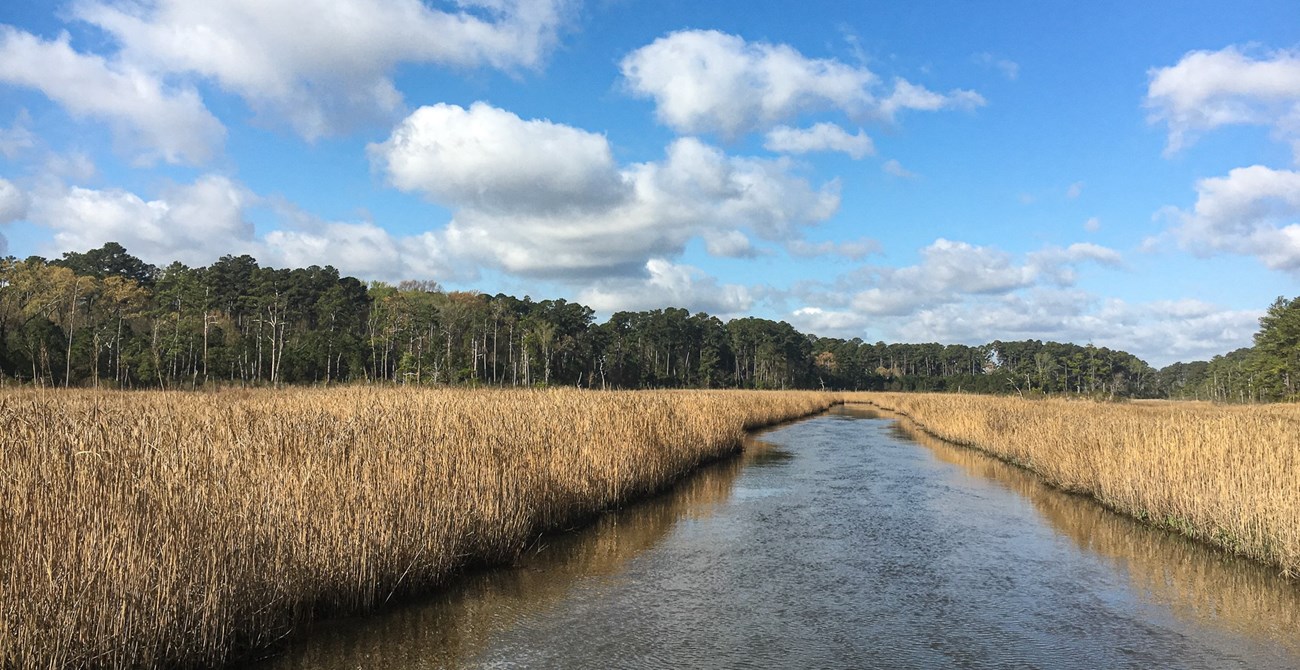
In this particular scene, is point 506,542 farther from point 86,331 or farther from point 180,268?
point 180,268

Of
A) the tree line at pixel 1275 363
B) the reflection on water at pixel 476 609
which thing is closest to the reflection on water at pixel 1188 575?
the reflection on water at pixel 476 609

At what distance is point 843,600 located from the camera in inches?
276

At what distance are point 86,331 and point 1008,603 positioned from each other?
168 feet

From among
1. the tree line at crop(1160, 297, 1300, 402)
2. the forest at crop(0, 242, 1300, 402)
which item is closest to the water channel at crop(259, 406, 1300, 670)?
the forest at crop(0, 242, 1300, 402)

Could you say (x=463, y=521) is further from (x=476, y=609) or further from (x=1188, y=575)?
(x=1188, y=575)

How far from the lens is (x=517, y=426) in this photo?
1107cm

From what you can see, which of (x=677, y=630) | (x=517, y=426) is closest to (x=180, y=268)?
(x=517, y=426)

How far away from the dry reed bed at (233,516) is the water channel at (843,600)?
445mm

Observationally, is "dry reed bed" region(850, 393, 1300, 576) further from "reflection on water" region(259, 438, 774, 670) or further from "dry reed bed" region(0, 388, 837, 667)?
"dry reed bed" region(0, 388, 837, 667)

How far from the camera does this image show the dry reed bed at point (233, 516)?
160 inches

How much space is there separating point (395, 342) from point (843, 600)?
6330 cm

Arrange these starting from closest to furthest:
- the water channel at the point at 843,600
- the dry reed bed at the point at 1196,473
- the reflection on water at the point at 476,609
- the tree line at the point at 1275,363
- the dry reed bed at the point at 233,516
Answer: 1. the dry reed bed at the point at 233,516
2. the reflection on water at the point at 476,609
3. the water channel at the point at 843,600
4. the dry reed bed at the point at 1196,473
5. the tree line at the point at 1275,363

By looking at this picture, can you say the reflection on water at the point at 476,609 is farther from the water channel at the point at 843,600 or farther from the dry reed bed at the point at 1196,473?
the dry reed bed at the point at 1196,473

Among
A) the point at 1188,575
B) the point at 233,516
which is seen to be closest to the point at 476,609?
the point at 233,516
